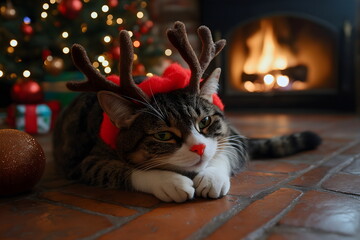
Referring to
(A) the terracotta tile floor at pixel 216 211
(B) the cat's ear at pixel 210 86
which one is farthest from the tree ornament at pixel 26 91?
(B) the cat's ear at pixel 210 86

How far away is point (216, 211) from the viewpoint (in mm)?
907

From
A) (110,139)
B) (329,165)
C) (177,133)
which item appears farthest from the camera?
(329,165)

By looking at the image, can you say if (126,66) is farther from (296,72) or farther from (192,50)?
(296,72)

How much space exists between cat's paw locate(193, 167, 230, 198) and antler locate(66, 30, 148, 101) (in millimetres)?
276

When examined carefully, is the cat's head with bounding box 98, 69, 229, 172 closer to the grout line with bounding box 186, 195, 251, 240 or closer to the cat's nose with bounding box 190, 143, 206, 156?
the cat's nose with bounding box 190, 143, 206, 156

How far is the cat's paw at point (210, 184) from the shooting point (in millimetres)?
997

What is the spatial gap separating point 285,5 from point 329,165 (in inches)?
92.4

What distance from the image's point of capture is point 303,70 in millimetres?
3441

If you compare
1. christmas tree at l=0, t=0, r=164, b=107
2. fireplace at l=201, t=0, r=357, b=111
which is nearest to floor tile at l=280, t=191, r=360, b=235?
christmas tree at l=0, t=0, r=164, b=107

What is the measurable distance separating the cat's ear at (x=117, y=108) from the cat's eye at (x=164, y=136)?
0.34 ft

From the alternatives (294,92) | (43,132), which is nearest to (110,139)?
(43,132)

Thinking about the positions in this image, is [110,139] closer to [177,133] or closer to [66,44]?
[177,133]

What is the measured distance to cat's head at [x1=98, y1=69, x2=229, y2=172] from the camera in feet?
3.29

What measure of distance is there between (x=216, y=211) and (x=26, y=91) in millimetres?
Answer: 2008
